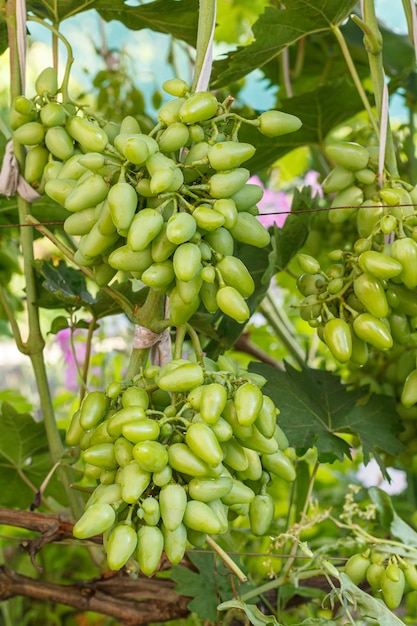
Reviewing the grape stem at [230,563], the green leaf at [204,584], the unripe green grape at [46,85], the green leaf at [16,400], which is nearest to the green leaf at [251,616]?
the grape stem at [230,563]

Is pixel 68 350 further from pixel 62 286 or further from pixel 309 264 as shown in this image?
pixel 309 264

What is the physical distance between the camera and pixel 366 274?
580 millimetres

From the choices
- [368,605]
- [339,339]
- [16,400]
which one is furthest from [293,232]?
[16,400]

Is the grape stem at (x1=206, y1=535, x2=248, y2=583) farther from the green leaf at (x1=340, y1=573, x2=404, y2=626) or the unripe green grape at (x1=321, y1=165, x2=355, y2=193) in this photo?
the unripe green grape at (x1=321, y1=165, x2=355, y2=193)

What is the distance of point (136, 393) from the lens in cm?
52

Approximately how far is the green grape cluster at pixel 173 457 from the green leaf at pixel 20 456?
0.39m

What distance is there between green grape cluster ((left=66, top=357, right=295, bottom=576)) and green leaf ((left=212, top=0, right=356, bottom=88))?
16.1 inches

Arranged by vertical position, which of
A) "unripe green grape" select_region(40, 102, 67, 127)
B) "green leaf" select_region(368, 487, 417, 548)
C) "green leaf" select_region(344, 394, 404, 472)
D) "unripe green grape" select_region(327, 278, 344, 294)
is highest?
"unripe green grape" select_region(40, 102, 67, 127)

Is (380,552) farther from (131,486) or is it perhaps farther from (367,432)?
(131,486)

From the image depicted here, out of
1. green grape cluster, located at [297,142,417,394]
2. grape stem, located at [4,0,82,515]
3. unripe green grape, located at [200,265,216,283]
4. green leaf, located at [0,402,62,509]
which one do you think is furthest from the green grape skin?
green leaf, located at [0,402,62,509]

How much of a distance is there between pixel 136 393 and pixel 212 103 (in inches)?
7.9

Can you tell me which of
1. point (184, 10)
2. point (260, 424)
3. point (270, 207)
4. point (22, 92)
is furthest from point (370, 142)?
point (270, 207)

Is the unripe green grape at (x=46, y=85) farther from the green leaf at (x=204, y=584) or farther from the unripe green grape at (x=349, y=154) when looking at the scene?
the green leaf at (x=204, y=584)

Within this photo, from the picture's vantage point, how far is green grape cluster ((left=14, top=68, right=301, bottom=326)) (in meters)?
0.48
